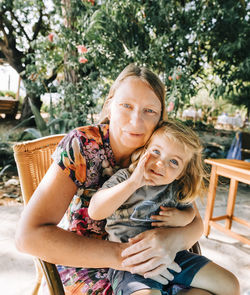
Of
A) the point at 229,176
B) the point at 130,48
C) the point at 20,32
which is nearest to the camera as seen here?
the point at 229,176

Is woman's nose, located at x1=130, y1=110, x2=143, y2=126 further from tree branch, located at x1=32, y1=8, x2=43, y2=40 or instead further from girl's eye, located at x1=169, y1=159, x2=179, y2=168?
tree branch, located at x1=32, y1=8, x2=43, y2=40

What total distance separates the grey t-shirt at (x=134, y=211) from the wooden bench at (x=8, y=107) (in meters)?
6.97

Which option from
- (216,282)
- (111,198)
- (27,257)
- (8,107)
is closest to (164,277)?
(216,282)

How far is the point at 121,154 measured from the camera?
42.6 inches

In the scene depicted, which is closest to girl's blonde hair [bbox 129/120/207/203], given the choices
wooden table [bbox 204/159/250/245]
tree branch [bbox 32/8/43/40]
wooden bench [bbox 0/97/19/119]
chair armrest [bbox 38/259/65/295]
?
chair armrest [bbox 38/259/65/295]

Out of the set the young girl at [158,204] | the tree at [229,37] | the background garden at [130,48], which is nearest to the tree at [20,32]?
the background garden at [130,48]

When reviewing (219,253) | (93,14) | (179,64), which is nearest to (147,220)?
(219,253)

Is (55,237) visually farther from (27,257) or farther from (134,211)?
(27,257)

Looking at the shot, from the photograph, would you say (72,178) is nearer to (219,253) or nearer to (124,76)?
(124,76)

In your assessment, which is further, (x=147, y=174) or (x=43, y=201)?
(x=147, y=174)

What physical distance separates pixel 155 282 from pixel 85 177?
45 centimetres

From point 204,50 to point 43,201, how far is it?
4.33 metres

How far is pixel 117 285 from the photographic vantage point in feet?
2.83

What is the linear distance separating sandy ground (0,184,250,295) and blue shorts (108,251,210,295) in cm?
45
